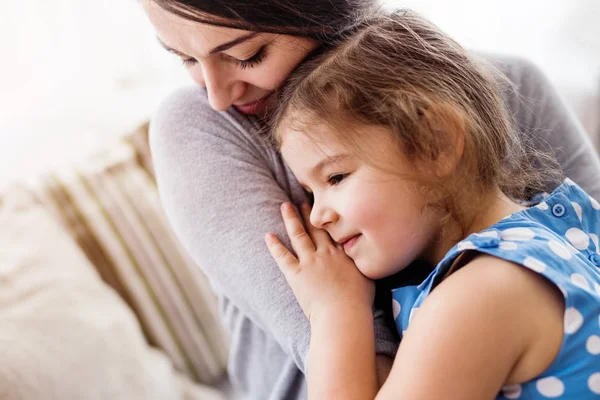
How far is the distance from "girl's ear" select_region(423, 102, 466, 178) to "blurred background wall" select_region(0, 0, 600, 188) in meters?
1.06

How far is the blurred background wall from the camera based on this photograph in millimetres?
1812

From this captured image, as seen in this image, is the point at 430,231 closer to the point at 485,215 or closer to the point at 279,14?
the point at 485,215

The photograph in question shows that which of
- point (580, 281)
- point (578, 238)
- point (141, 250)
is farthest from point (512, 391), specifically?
point (141, 250)

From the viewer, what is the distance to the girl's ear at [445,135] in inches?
32.4

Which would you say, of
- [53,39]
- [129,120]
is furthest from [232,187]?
[53,39]

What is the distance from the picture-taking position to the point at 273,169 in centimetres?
101

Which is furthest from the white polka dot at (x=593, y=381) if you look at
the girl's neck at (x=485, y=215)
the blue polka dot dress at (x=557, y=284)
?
the girl's neck at (x=485, y=215)

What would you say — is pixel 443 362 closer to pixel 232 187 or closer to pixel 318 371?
pixel 318 371

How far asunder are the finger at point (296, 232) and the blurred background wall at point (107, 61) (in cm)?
98

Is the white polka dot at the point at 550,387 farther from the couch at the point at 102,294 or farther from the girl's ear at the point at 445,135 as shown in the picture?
the couch at the point at 102,294

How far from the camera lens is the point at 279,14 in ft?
2.80

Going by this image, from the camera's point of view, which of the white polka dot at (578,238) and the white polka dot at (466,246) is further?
the white polka dot at (578,238)

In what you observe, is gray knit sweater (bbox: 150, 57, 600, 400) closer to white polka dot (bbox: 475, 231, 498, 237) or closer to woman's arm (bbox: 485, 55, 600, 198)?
woman's arm (bbox: 485, 55, 600, 198)

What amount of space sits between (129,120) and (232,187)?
1.05m
